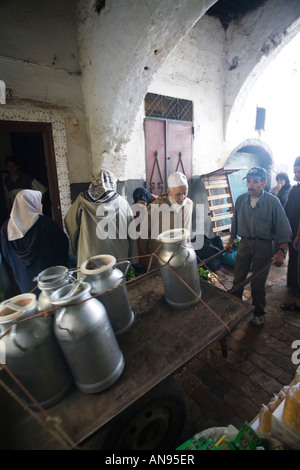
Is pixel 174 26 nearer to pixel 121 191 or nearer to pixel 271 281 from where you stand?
pixel 121 191

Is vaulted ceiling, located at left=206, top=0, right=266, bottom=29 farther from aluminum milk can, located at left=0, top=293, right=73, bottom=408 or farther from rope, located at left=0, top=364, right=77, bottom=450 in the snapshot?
rope, located at left=0, top=364, right=77, bottom=450

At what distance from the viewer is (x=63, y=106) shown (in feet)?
11.2

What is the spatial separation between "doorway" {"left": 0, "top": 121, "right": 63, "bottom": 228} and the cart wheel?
297cm

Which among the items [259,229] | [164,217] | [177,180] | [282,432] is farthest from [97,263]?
[259,229]

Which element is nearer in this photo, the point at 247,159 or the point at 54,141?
the point at 54,141

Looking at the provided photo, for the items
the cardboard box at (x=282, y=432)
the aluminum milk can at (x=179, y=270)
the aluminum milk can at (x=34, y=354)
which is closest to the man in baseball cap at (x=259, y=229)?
the aluminum milk can at (x=179, y=270)

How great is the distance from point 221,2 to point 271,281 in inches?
237

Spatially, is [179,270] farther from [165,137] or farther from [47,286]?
[165,137]

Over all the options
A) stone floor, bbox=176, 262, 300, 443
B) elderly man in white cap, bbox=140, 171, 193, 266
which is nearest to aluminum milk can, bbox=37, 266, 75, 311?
stone floor, bbox=176, 262, 300, 443

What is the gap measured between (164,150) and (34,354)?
472 cm

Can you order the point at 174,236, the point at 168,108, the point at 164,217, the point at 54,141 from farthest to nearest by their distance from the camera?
the point at 168,108, the point at 54,141, the point at 164,217, the point at 174,236

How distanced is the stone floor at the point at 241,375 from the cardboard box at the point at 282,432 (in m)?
0.83

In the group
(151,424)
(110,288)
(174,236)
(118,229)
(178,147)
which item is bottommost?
(151,424)

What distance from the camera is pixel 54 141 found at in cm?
342
